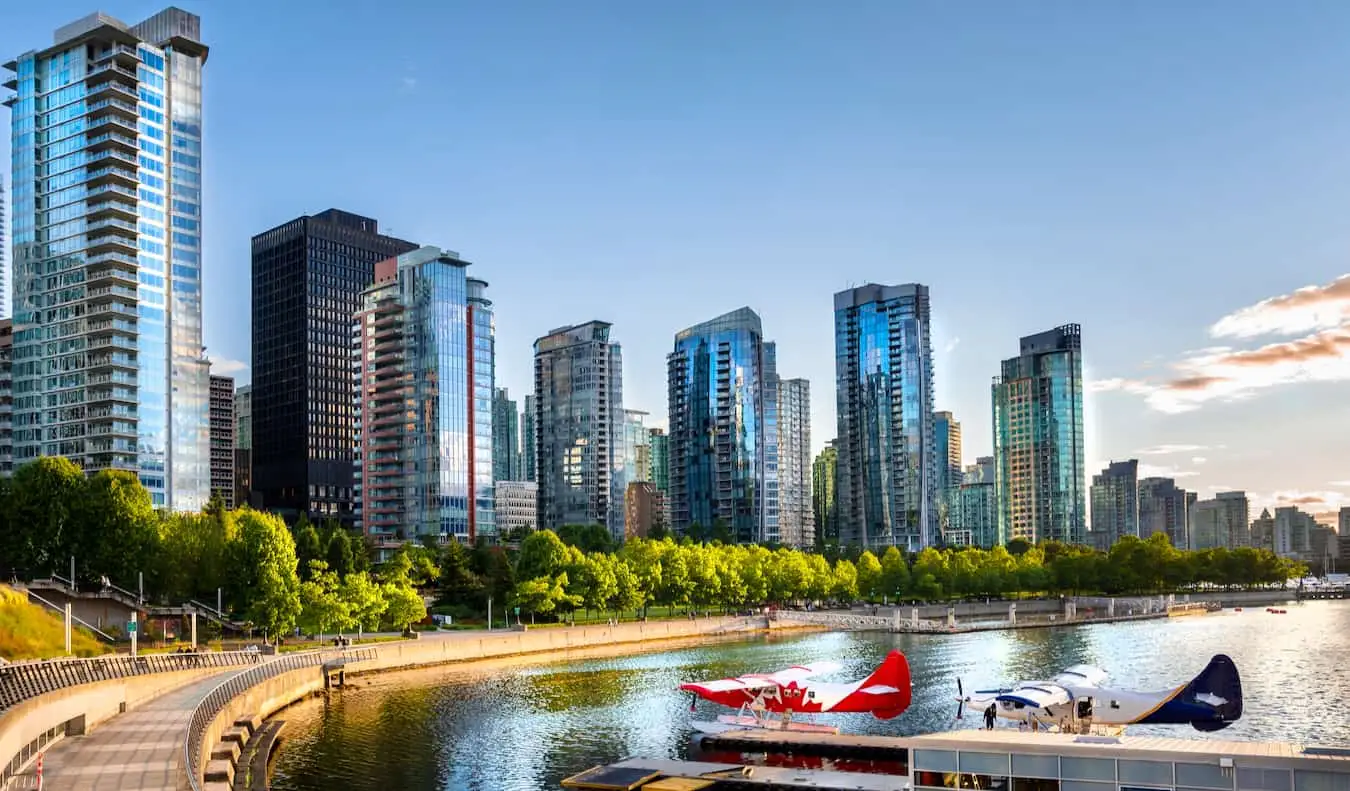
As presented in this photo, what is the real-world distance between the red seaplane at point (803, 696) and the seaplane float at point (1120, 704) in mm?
5707

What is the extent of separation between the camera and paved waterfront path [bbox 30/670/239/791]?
5034 cm

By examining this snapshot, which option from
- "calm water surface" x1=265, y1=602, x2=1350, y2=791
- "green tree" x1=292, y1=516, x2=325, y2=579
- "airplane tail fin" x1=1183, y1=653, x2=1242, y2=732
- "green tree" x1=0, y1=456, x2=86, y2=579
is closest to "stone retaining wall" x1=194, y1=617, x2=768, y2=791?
"calm water surface" x1=265, y1=602, x2=1350, y2=791

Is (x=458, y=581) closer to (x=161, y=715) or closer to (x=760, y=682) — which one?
(x=760, y=682)

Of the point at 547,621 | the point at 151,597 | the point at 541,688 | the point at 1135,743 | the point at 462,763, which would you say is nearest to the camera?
the point at 1135,743

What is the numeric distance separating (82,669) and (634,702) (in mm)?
40363

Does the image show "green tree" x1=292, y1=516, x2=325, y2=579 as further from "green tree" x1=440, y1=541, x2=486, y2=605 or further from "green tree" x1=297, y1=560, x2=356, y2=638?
"green tree" x1=297, y1=560, x2=356, y2=638

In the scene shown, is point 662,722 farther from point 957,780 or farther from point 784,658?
point 784,658

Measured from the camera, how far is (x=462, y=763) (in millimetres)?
71125

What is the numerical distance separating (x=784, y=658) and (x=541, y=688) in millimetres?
37966

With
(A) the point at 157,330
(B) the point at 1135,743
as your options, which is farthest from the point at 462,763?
(A) the point at 157,330

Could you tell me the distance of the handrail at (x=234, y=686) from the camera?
184 ft

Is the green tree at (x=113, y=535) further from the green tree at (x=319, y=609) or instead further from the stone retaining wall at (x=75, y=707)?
the stone retaining wall at (x=75, y=707)

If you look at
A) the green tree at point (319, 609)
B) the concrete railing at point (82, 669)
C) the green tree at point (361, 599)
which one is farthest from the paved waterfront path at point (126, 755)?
the green tree at point (361, 599)

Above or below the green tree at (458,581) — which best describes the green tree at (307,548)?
above
